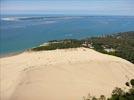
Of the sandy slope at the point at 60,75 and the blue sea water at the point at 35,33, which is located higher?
the sandy slope at the point at 60,75

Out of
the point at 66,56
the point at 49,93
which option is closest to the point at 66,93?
the point at 49,93

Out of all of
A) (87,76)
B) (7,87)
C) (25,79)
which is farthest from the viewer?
(87,76)

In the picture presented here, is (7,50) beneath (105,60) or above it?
beneath

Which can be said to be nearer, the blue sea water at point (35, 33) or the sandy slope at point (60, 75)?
the sandy slope at point (60, 75)

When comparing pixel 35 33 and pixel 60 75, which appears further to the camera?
pixel 35 33

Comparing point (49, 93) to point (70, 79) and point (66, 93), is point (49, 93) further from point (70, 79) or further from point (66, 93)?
point (70, 79)

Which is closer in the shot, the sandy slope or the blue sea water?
the sandy slope

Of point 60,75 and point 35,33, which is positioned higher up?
point 60,75

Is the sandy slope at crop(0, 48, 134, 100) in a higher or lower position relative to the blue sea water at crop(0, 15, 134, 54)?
higher
